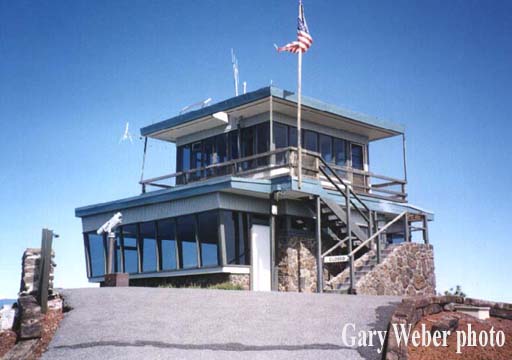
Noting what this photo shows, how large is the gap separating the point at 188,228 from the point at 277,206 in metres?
3.05

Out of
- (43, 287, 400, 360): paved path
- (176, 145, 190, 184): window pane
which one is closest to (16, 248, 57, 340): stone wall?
(43, 287, 400, 360): paved path

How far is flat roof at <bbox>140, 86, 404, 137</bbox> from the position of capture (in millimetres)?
22016

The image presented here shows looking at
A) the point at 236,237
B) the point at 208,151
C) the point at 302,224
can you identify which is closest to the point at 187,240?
the point at 236,237

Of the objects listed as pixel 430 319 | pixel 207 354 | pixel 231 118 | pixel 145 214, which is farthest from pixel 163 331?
pixel 231 118

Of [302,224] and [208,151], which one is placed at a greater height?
[208,151]

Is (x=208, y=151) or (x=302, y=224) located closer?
(x=302, y=224)

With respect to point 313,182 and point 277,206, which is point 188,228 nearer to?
point 277,206

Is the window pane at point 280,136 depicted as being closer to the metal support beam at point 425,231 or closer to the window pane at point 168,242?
the window pane at point 168,242

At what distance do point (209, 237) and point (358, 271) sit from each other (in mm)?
4903

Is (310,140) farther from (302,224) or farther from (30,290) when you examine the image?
(30,290)

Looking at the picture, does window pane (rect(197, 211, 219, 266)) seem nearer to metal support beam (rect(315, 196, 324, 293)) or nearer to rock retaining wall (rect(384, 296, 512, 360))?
metal support beam (rect(315, 196, 324, 293))

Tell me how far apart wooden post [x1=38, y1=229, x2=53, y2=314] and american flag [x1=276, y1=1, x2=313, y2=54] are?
12.3 m

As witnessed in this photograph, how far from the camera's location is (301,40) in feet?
71.8

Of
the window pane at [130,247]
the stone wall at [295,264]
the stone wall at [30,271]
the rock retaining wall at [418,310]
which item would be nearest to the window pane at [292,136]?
the stone wall at [295,264]
